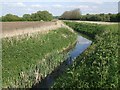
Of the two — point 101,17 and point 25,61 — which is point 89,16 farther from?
point 25,61

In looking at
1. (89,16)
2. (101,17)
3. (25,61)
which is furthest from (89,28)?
(25,61)

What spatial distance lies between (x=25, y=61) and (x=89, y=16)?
7130 centimetres

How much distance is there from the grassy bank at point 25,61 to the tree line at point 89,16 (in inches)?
1850

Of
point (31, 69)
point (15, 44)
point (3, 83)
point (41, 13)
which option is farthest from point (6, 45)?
point (41, 13)

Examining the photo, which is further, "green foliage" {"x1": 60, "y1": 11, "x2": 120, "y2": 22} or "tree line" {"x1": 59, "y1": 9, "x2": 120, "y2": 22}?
"tree line" {"x1": 59, "y1": 9, "x2": 120, "y2": 22}

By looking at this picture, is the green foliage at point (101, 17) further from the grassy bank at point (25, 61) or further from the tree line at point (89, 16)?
the grassy bank at point (25, 61)

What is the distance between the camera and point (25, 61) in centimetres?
2269

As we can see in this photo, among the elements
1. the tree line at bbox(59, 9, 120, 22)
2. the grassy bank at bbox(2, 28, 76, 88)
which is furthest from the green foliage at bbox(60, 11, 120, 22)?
the grassy bank at bbox(2, 28, 76, 88)

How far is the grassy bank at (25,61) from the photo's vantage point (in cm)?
1930

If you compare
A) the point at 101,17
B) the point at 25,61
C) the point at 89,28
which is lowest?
the point at 89,28

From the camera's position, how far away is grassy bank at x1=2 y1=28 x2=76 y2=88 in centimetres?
1930

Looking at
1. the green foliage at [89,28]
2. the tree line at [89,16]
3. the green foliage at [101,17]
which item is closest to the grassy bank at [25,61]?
the green foliage at [89,28]

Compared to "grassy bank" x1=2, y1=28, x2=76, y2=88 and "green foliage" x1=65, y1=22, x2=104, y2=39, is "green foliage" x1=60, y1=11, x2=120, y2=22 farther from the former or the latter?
"grassy bank" x1=2, y1=28, x2=76, y2=88

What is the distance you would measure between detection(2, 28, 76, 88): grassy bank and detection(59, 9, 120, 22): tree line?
4698cm
